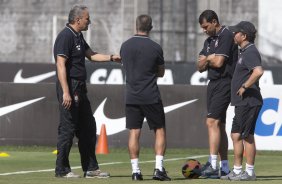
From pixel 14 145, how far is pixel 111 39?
1923 cm

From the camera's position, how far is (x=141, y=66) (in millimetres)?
11859

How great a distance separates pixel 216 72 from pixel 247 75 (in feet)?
2.08

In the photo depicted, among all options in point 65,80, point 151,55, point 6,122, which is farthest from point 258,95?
point 6,122

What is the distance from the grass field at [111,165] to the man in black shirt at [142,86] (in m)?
0.43

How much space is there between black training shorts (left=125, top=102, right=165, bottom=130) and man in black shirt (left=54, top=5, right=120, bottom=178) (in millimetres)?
667

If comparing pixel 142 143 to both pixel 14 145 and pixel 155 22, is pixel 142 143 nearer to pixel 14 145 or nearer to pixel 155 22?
pixel 14 145

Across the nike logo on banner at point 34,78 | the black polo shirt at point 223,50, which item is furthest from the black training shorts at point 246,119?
the nike logo on banner at point 34,78

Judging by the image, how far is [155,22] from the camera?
3775 cm

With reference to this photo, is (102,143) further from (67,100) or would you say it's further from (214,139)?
→ (67,100)

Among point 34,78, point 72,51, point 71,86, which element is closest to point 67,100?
point 71,86

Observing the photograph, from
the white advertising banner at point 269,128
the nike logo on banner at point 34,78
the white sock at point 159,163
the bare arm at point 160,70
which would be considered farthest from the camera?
the nike logo on banner at point 34,78

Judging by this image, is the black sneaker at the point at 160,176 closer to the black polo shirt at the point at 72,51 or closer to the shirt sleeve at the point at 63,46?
the black polo shirt at the point at 72,51

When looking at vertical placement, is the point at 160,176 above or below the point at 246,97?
below

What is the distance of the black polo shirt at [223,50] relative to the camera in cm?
1224
